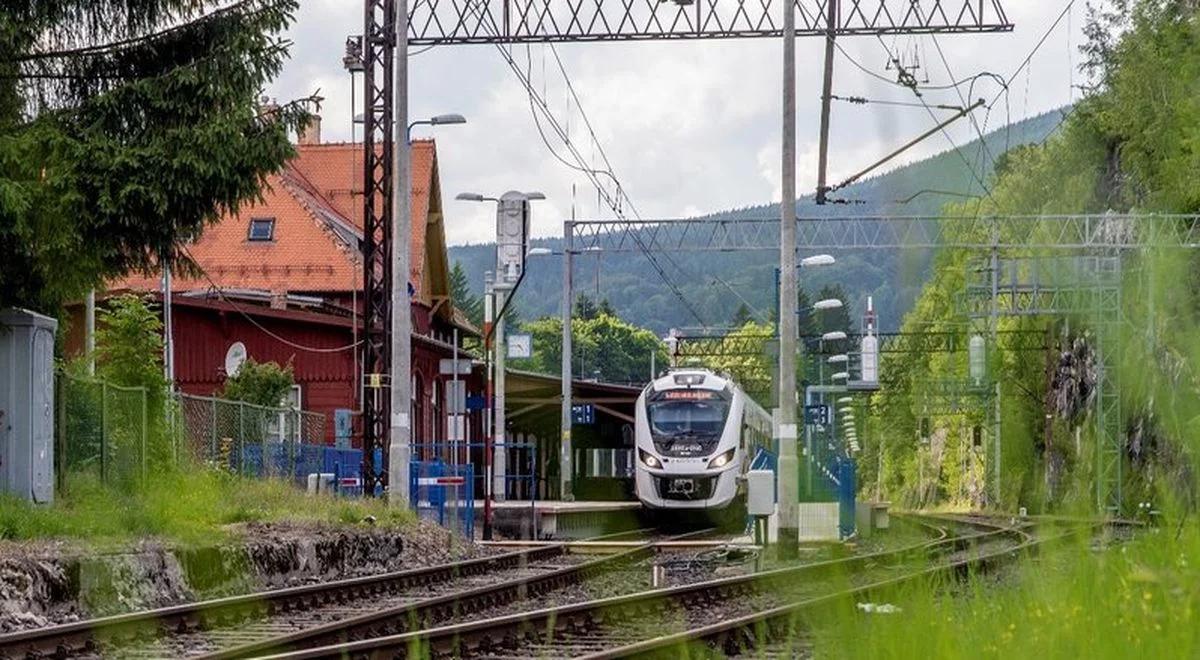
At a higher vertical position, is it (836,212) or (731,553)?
(836,212)

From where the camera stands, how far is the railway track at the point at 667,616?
641cm

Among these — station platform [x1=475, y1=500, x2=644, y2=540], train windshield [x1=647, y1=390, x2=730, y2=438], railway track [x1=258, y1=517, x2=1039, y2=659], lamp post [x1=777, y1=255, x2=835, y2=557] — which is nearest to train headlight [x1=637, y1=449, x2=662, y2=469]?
train windshield [x1=647, y1=390, x2=730, y2=438]

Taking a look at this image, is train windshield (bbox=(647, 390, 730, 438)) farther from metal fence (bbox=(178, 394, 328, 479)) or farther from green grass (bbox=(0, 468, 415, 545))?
green grass (bbox=(0, 468, 415, 545))

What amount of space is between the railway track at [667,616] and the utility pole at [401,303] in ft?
33.0

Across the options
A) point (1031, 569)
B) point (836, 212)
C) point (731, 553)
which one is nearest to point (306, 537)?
point (731, 553)

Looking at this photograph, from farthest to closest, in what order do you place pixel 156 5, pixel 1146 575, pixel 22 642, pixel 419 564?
pixel 419 564 < pixel 156 5 < pixel 22 642 < pixel 1146 575

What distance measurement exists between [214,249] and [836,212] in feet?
62.5

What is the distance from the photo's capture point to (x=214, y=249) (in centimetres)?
5653

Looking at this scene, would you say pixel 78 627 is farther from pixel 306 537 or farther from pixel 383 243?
pixel 383 243

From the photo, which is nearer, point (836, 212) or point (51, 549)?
point (51, 549)

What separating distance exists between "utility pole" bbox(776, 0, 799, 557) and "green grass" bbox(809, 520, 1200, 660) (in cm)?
1814

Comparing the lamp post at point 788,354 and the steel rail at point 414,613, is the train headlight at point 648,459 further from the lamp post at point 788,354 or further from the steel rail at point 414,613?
the steel rail at point 414,613

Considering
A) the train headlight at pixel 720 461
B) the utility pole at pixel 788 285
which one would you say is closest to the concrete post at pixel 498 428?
the train headlight at pixel 720 461

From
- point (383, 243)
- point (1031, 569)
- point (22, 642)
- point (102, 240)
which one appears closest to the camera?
point (1031, 569)
